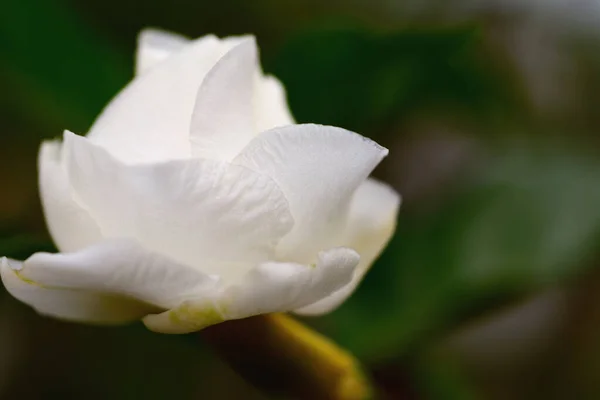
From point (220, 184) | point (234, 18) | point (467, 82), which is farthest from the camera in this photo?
point (234, 18)

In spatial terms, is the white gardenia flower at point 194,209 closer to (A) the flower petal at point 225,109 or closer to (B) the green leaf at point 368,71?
(A) the flower petal at point 225,109

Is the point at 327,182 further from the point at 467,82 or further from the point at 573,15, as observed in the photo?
the point at 573,15

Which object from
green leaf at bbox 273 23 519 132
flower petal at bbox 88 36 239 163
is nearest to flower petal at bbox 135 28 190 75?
flower petal at bbox 88 36 239 163

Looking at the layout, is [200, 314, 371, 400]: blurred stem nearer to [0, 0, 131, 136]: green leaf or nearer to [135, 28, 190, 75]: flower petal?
[135, 28, 190, 75]: flower petal

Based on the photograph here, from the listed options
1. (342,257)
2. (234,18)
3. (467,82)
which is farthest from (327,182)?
(234,18)

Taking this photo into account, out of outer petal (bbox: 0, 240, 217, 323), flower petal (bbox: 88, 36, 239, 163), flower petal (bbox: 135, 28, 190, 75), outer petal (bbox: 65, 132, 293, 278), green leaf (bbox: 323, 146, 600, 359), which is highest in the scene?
flower petal (bbox: 135, 28, 190, 75)

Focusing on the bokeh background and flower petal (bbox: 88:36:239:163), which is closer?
flower petal (bbox: 88:36:239:163)

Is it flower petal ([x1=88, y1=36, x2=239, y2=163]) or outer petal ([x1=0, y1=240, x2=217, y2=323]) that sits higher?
flower petal ([x1=88, y1=36, x2=239, y2=163])

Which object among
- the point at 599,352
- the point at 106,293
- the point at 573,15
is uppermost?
the point at 573,15

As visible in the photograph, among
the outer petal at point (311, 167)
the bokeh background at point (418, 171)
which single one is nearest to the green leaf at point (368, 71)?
the bokeh background at point (418, 171)
